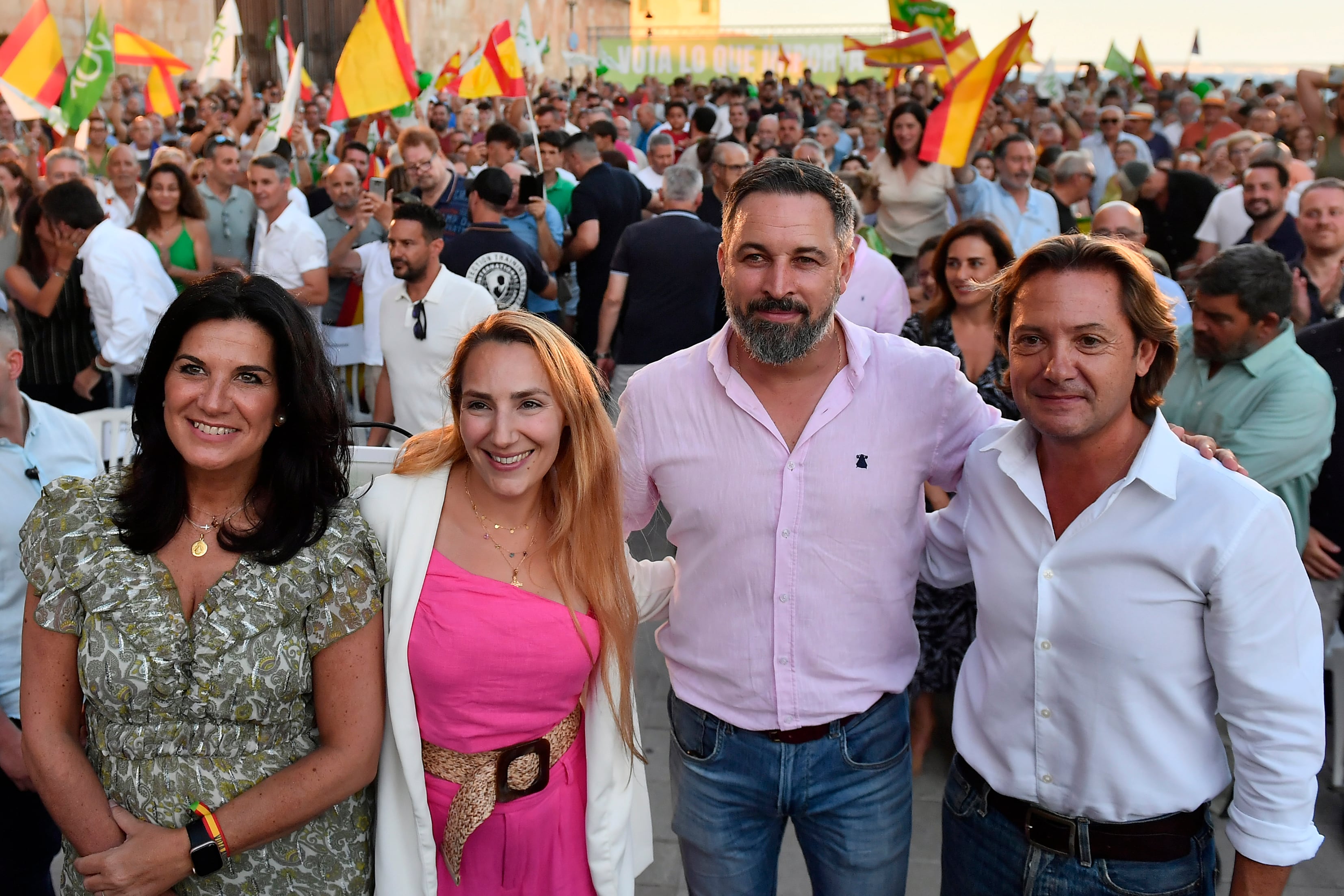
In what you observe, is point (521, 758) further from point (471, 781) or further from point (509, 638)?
point (509, 638)

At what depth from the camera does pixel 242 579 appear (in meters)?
1.88

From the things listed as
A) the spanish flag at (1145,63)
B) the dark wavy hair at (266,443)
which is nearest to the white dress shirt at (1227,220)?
the dark wavy hair at (266,443)

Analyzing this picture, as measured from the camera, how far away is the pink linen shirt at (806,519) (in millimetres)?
2201

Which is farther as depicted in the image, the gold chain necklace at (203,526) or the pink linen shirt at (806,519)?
the pink linen shirt at (806,519)

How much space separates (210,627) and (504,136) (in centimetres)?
711

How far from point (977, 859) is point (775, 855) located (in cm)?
50

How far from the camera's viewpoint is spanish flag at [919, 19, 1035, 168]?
21.5 feet

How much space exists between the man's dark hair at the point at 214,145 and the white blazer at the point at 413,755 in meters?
6.26

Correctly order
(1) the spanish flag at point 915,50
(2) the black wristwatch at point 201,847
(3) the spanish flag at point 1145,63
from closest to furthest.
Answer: (2) the black wristwatch at point 201,847
(1) the spanish flag at point 915,50
(3) the spanish flag at point 1145,63

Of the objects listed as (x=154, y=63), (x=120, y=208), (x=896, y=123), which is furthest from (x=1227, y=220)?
(x=154, y=63)

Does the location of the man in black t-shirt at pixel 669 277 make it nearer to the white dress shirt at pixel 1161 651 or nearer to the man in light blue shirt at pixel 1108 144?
the white dress shirt at pixel 1161 651

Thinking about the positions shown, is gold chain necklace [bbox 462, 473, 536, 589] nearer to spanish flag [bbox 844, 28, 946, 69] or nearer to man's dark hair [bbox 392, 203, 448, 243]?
man's dark hair [bbox 392, 203, 448, 243]

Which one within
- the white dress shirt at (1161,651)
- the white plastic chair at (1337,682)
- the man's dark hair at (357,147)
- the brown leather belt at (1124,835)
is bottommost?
the white plastic chair at (1337,682)

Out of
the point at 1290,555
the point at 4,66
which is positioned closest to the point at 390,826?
the point at 1290,555
